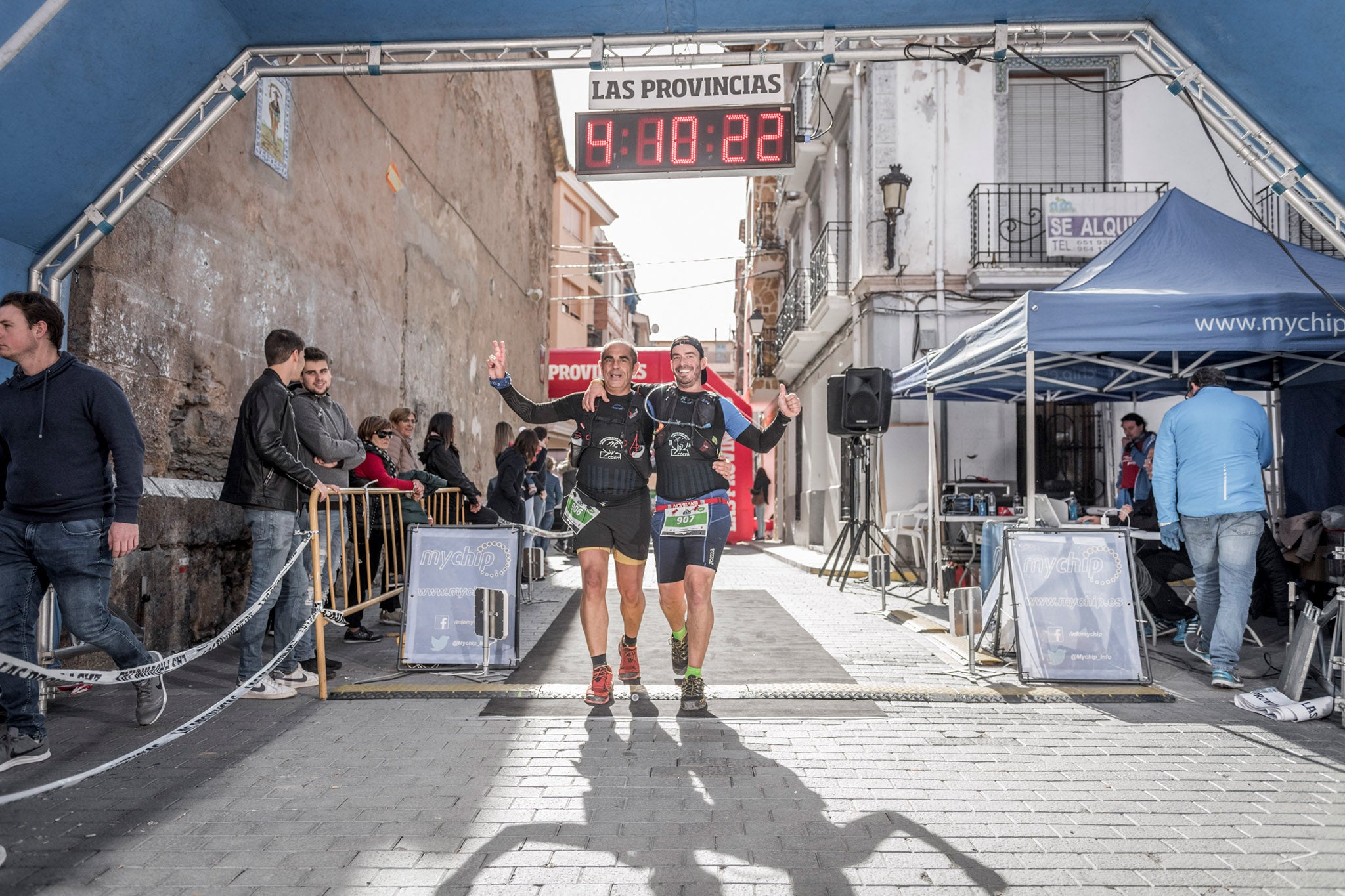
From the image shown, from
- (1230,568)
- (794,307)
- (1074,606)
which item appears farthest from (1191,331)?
(794,307)

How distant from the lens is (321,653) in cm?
547

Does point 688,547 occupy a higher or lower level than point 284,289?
lower

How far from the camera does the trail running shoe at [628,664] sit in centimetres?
562

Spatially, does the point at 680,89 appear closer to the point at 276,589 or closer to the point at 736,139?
the point at 736,139

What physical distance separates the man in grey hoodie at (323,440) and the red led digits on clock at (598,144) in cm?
264

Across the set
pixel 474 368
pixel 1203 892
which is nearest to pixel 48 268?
pixel 1203 892

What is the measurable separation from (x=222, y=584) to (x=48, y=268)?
107 inches

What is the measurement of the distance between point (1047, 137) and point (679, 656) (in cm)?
1226

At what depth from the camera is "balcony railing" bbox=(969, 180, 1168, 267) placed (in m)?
14.1

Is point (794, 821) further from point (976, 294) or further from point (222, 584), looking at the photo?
point (976, 294)

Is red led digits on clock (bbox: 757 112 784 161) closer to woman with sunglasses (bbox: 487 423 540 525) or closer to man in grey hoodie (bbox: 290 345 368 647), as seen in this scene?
man in grey hoodie (bbox: 290 345 368 647)

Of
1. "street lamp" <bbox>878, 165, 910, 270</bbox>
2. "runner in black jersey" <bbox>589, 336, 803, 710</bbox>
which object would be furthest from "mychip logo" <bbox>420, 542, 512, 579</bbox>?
"street lamp" <bbox>878, 165, 910, 270</bbox>

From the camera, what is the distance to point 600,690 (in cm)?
519

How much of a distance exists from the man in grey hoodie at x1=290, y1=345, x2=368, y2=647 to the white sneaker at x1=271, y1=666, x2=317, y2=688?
9.2 inches
